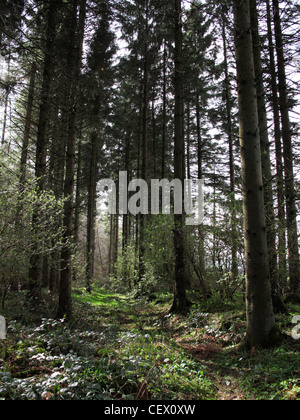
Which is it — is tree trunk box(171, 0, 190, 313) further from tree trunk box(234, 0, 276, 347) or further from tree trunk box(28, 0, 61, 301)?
tree trunk box(28, 0, 61, 301)

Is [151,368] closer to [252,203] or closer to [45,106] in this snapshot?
[252,203]

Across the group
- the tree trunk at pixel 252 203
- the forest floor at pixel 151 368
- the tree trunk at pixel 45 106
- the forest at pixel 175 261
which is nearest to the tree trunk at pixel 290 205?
the forest at pixel 175 261

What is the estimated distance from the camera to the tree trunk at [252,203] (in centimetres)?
405

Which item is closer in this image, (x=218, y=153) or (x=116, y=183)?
(x=218, y=153)

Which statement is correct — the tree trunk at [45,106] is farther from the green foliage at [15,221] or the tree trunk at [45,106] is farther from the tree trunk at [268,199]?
the tree trunk at [268,199]

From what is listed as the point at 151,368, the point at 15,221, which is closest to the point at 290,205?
the point at 151,368

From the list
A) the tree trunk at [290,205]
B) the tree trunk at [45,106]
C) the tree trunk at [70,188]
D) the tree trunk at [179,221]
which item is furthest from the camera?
the tree trunk at [45,106]

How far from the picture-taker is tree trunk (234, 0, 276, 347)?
4.05 m

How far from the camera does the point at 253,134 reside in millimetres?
4410

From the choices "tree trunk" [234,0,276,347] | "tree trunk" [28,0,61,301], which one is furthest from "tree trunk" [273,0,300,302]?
"tree trunk" [28,0,61,301]
